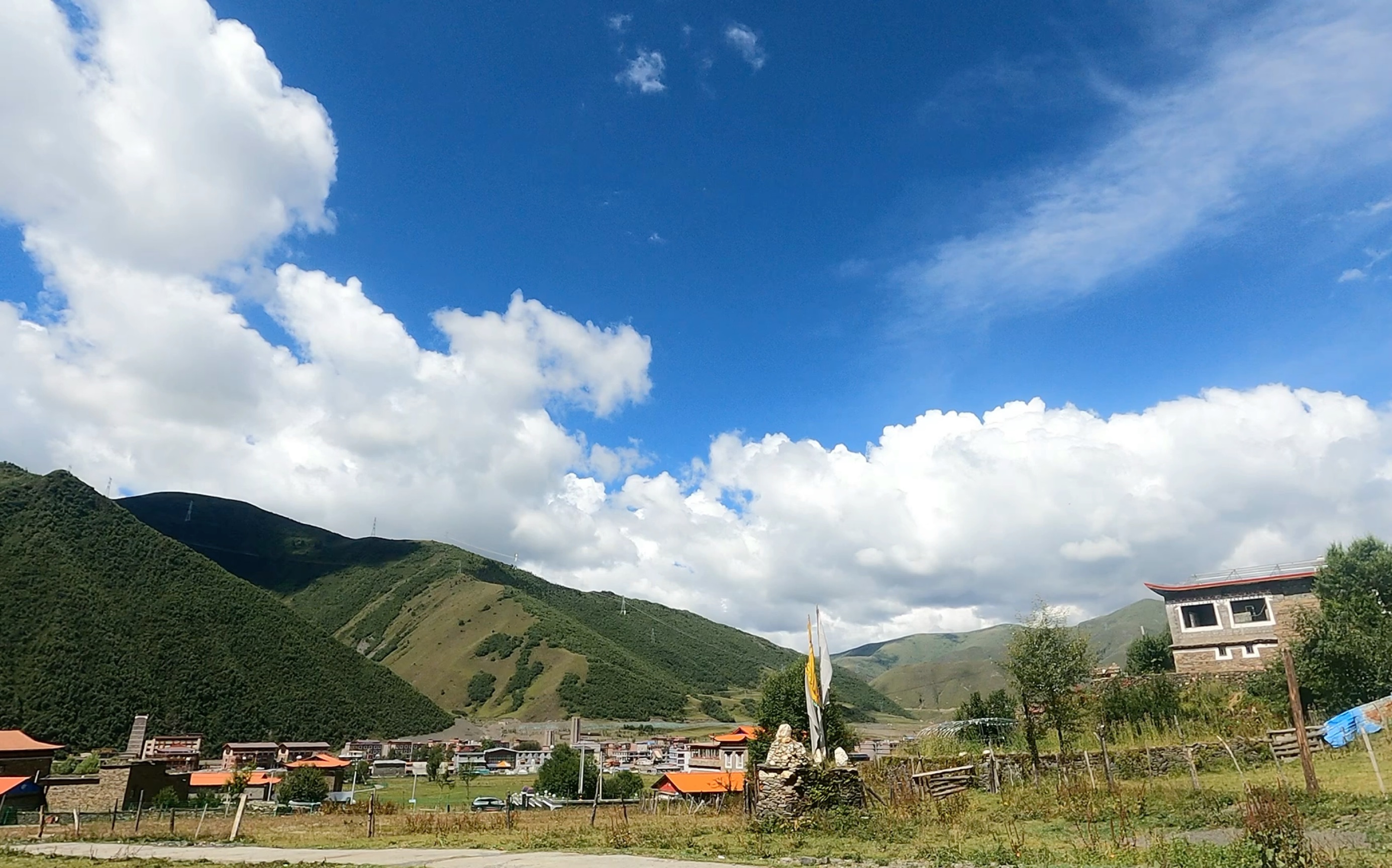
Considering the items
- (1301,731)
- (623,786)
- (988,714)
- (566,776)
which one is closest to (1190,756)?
(1301,731)

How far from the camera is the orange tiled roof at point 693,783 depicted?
45.9 metres

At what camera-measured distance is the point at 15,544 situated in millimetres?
112562

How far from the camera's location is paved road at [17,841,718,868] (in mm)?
13430

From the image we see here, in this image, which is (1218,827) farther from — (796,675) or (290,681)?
(290,681)

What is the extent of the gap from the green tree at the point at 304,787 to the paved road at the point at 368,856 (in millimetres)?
39789

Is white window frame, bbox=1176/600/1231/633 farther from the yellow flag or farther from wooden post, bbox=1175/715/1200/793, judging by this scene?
the yellow flag

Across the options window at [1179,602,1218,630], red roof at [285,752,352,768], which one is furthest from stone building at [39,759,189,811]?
window at [1179,602,1218,630]

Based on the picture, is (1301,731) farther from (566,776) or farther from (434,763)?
(434,763)

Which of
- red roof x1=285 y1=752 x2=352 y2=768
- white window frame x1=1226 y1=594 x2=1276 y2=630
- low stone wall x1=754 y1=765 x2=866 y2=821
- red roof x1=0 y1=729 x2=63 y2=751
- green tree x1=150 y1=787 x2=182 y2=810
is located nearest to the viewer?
low stone wall x1=754 y1=765 x2=866 y2=821

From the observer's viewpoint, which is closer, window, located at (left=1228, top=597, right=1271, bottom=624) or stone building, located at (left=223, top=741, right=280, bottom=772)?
window, located at (left=1228, top=597, right=1271, bottom=624)

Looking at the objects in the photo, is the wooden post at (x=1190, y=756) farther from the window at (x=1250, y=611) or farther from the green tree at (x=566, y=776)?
the green tree at (x=566, y=776)

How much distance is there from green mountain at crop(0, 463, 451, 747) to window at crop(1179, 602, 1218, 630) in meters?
117

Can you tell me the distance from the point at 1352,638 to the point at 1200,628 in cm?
1252

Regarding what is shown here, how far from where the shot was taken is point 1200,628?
4366cm
